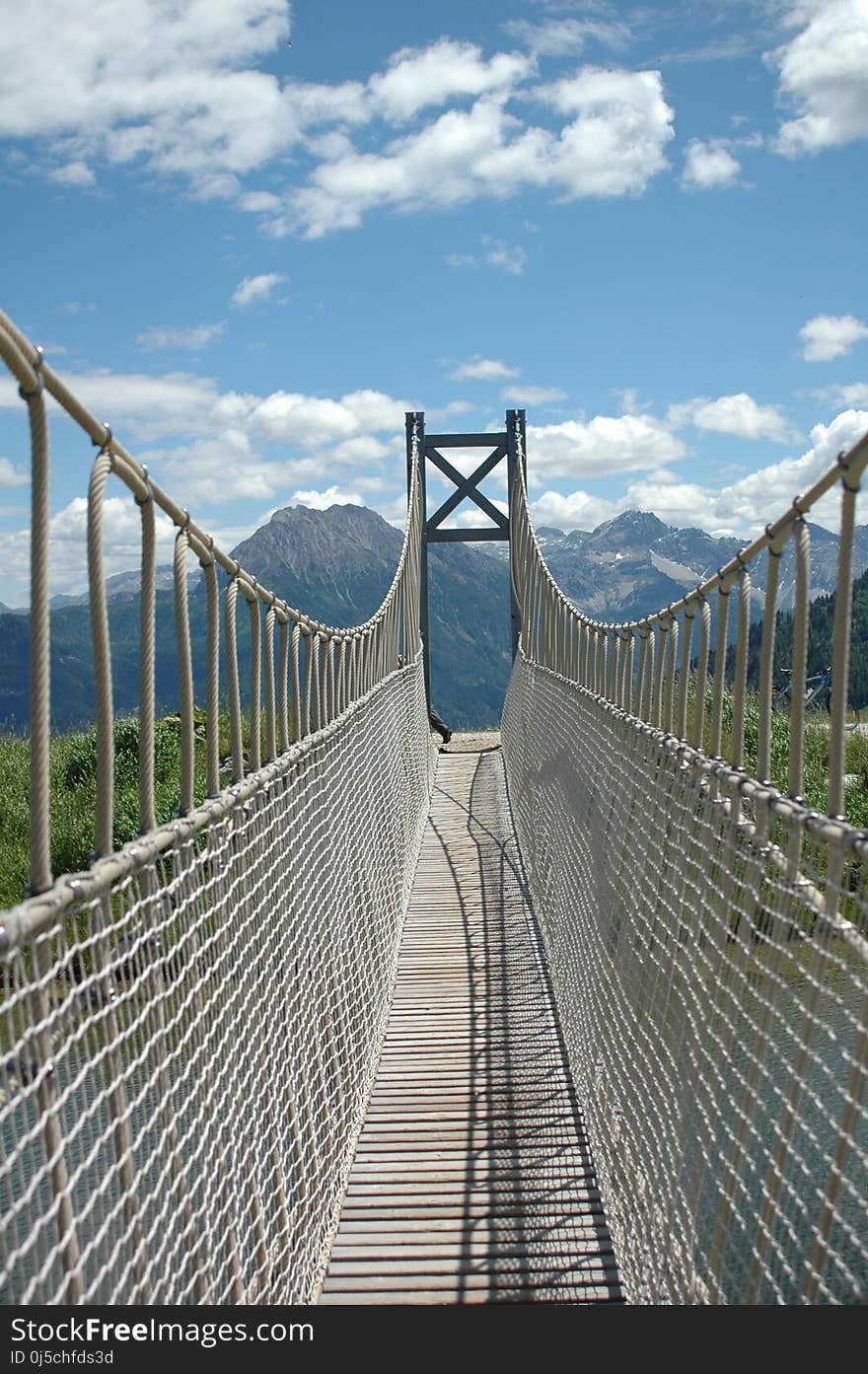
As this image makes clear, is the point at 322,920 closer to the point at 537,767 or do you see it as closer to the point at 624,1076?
the point at 624,1076

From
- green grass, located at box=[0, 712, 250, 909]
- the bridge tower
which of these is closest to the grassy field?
green grass, located at box=[0, 712, 250, 909]

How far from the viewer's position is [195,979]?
1703mm

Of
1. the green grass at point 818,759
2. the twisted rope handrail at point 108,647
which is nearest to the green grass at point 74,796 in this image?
the green grass at point 818,759

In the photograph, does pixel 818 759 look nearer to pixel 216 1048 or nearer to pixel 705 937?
pixel 705 937

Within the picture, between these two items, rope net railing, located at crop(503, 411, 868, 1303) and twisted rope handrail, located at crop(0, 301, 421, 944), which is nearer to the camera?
twisted rope handrail, located at crop(0, 301, 421, 944)

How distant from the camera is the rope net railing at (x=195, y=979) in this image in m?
1.18

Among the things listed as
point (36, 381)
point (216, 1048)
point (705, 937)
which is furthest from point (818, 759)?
point (36, 381)

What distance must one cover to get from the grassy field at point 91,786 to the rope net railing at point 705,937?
11.7 ft

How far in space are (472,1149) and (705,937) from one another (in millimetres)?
1036

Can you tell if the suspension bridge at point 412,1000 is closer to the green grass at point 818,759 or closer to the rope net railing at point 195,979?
the rope net railing at point 195,979

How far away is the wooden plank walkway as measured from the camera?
7.82 feet

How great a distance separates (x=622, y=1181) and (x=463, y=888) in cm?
302

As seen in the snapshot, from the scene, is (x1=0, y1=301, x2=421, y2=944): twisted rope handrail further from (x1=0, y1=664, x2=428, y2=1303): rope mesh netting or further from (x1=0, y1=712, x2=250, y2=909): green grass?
(x1=0, y1=712, x2=250, y2=909): green grass

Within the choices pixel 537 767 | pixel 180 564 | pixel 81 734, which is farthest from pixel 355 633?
pixel 81 734
